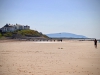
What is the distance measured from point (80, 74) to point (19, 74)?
3.72m

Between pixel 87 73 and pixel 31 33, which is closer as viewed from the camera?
pixel 87 73

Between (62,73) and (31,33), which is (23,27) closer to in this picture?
(31,33)

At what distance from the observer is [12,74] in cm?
969

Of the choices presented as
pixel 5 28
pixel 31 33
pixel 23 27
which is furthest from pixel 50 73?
pixel 23 27

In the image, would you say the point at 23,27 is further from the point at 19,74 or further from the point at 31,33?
the point at 19,74

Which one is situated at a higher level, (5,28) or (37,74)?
(5,28)

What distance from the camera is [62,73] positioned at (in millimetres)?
9891

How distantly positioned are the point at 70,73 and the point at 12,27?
138707mm

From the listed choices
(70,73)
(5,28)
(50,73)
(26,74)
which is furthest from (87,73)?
(5,28)

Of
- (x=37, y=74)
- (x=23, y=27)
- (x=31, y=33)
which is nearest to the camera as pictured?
(x=37, y=74)

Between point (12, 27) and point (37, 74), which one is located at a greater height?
point (12, 27)

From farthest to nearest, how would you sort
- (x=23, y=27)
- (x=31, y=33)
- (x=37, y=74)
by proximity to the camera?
(x=23, y=27) < (x=31, y=33) < (x=37, y=74)

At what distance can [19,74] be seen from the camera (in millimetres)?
9656

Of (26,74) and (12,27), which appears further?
(12,27)
